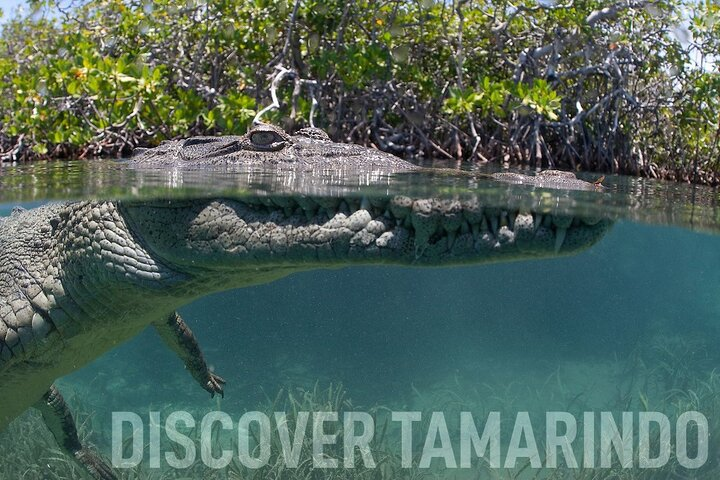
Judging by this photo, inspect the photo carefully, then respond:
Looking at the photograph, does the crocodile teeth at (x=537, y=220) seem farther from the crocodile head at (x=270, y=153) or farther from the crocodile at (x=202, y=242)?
the crocodile head at (x=270, y=153)

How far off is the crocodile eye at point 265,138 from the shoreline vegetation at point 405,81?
113 inches

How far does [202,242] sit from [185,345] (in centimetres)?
214

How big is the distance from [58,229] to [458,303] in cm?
1908

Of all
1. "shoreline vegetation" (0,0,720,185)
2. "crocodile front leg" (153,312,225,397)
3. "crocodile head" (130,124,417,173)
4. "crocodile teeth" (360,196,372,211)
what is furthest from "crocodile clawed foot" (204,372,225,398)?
"crocodile teeth" (360,196,372,211)

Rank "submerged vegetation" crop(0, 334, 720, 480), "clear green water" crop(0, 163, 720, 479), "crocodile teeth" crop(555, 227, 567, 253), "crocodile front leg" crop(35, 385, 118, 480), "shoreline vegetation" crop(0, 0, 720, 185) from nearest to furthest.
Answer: "crocodile teeth" crop(555, 227, 567, 253), "clear green water" crop(0, 163, 720, 479), "crocodile front leg" crop(35, 385, 118, 480), "submerged vegetation" crop(0, 334, 720, 480), "shoreline vegetation" crop(0, 0, 720, 185)

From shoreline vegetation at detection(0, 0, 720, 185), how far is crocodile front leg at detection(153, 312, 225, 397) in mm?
2507

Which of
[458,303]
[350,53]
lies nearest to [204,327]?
[458,303]

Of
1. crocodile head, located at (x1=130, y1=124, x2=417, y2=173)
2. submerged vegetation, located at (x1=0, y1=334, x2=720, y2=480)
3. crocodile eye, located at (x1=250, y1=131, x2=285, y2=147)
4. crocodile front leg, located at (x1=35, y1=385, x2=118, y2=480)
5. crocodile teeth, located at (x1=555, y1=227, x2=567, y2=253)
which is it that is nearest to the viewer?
crocodile teeth, located at (x1=555, y1=227, x2=567, y2=253)

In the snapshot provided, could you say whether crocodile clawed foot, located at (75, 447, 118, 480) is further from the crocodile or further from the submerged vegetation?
the submerged vegetation

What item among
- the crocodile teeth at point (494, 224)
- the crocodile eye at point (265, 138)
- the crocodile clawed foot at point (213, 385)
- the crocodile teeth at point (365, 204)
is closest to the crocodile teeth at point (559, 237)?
the crocodile teeth at point (494, 224)

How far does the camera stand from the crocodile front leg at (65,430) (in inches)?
183

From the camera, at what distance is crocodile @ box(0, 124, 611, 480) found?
224 centimetres

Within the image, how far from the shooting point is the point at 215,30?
7652mm

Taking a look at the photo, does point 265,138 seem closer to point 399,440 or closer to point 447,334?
point 399,440
